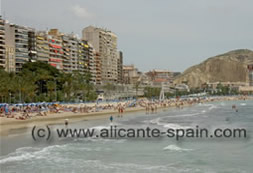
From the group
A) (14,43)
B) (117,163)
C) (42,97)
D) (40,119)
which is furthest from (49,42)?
(117,163)

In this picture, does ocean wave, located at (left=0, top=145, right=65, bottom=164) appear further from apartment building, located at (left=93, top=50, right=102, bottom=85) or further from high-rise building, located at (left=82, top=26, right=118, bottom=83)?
high-rise building, located at (left=82, top=26, right=118, bottom=83)

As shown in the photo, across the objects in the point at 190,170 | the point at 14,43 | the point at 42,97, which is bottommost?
the point at 190,170

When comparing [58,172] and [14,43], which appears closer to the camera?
[58,172]

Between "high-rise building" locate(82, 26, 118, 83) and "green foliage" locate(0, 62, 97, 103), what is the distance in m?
34.2

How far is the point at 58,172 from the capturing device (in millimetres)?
17891

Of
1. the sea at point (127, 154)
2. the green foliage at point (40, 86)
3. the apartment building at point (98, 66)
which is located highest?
the apartment building at point (98, 66)

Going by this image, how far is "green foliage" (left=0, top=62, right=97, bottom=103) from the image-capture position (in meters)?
53.4

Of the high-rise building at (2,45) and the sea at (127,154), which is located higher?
the high-rise building at (2,45)

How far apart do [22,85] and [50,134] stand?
25.1m

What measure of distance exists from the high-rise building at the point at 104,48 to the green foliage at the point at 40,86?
112 ft

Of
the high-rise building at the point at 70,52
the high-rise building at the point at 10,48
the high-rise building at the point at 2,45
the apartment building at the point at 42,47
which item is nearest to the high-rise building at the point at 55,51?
the apartment building at the point at 42,47

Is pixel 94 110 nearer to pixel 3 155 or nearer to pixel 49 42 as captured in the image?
pixel 49 42

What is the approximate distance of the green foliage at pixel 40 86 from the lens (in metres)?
53.4

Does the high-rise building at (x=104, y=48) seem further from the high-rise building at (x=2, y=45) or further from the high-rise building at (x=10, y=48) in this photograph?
the high-rise building at (x=2, y=45)
